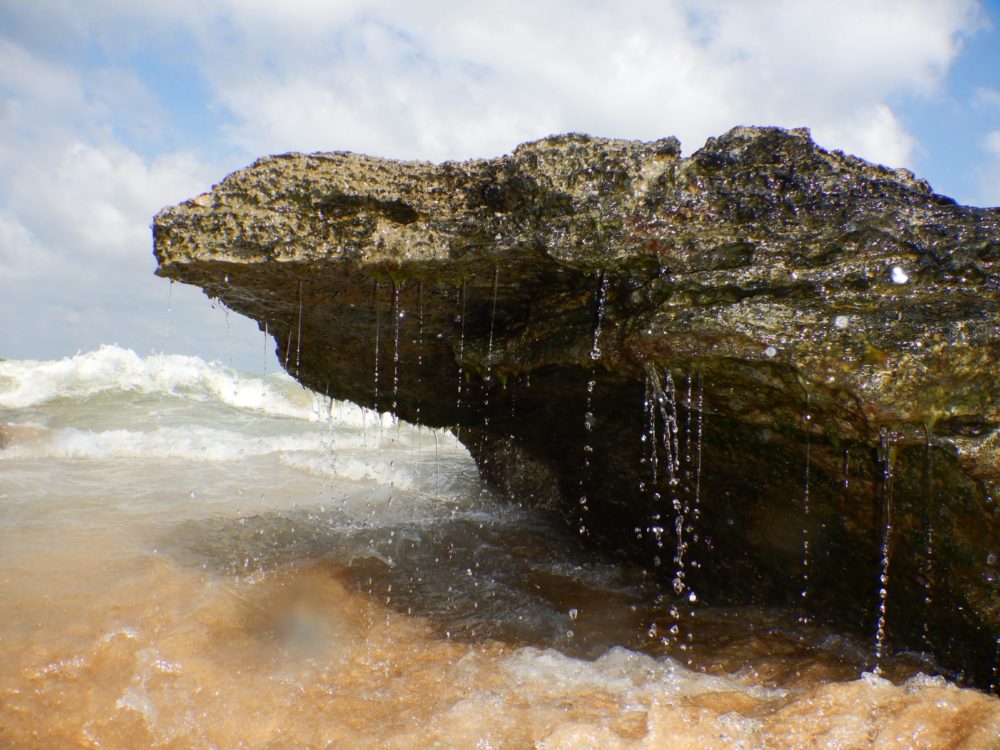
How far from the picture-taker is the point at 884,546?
3494mm

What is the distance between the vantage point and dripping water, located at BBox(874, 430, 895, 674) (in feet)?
10.5

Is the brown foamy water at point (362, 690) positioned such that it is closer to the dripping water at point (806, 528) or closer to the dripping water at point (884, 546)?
the dripping water at point (884, 546)

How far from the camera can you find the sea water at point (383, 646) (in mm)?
2750

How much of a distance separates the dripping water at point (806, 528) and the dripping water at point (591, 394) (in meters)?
1.31

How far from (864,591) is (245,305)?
16.7 feet

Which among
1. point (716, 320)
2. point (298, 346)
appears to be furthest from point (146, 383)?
point (716, 320)

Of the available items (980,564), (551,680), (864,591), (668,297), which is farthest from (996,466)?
(551,680)

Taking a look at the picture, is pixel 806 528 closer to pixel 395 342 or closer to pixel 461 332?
pixel 461 332

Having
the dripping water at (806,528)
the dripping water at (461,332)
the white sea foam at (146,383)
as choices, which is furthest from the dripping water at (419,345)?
the white sea foam at (146,383)

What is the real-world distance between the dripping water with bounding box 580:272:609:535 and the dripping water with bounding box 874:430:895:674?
1.71 metres

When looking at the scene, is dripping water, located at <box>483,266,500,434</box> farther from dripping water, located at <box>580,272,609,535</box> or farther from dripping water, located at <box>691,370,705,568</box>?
dripping water, located at <box>691,370,705,568</box>

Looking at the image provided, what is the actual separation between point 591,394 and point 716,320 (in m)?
1.51

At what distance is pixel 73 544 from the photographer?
4.77 m

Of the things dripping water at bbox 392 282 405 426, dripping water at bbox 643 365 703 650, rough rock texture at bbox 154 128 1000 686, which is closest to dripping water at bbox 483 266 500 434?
rough rock texture at bbox 154 128 1000 686
